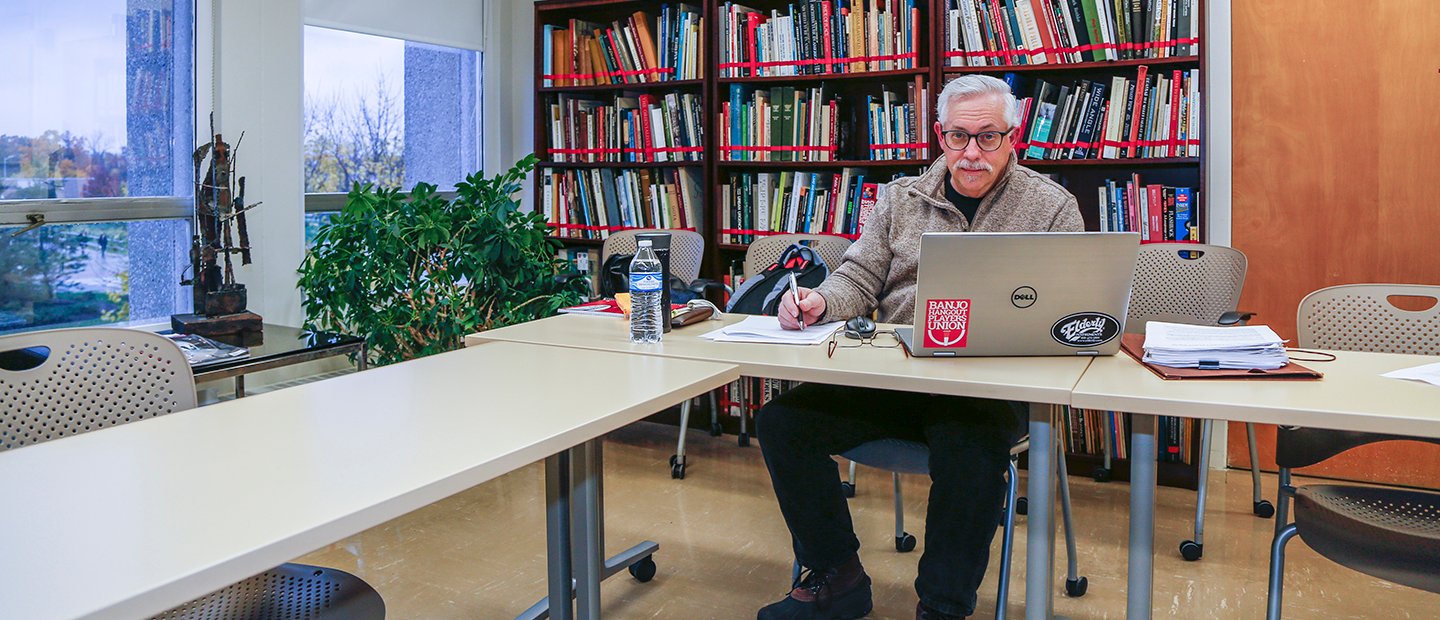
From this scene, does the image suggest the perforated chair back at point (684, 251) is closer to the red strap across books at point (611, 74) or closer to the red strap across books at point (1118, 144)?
the red strap across books at point (611, 74)

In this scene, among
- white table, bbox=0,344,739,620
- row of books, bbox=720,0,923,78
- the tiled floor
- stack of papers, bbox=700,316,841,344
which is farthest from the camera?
row of books, bbox=720,0,923,78

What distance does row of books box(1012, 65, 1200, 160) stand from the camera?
3.32 m

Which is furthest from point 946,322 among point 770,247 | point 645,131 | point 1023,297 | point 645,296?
point 645,131

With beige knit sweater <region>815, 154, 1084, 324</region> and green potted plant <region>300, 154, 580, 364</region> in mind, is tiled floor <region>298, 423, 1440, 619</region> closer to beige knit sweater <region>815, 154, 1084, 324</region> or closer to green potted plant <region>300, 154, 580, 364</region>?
green potted plant <region>300, 154, 580, 364</region>

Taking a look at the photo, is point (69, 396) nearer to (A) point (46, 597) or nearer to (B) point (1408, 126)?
(A) point (46, 597)

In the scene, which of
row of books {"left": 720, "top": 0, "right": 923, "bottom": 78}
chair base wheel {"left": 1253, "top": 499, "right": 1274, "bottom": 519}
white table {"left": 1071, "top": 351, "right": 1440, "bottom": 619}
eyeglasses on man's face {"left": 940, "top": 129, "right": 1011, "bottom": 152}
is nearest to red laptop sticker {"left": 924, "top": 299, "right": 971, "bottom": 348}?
white table {"left": 1071, "top": 351, "right": 1440, "bottom": 619}

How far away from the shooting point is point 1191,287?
3180 millimetres

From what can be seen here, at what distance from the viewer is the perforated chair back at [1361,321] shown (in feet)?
7.19

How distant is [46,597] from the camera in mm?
850

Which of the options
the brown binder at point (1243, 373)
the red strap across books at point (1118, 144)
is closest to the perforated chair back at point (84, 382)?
the brown binder at point (1243, 373)

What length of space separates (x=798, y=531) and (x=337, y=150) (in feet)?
8.89

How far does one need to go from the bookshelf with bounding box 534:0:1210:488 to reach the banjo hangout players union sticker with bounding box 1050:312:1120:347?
5.50ft

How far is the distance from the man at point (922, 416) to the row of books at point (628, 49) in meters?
1.68

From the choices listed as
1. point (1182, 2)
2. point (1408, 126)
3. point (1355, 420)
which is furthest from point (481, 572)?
point (1408, 126)
